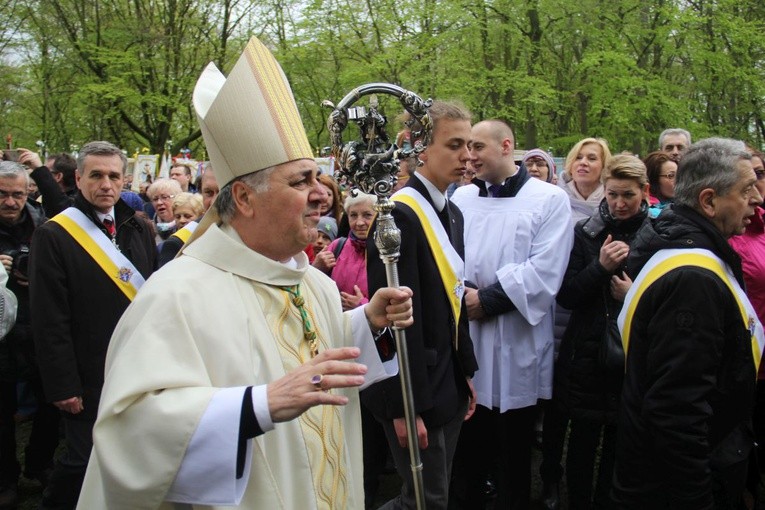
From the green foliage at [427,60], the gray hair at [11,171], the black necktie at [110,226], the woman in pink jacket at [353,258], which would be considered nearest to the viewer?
the black necktie at [110,226]

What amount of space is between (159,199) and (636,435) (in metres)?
4.97

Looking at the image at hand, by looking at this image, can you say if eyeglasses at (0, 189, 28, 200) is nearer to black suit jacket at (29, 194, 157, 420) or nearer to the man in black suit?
black suit jacket at (29, 194, 157, 420)

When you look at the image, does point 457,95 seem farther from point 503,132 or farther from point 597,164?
point 503,132

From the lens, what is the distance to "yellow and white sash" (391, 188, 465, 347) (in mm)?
3330

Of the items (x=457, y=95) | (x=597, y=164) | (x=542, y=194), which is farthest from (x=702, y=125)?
→ (x=542, y=194)

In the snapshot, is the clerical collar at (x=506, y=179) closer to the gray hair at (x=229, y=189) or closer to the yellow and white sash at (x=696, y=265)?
the yellow and white sash at (x=696, y=265)

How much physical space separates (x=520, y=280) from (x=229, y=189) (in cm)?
217

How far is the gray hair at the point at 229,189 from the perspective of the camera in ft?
7.10

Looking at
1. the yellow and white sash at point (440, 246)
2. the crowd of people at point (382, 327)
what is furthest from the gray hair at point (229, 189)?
the yellow and white sash at point (440, 246)

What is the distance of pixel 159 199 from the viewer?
6.44 meters

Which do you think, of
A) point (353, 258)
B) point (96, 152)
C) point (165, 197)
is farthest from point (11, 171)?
point (353, 258)

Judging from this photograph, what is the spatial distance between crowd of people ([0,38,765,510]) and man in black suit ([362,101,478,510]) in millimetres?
13

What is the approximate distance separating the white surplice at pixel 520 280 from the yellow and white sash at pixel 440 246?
26.1 inches

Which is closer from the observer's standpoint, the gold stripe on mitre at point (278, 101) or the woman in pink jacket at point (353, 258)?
the gold stripe on mitre at point (278, 101)
